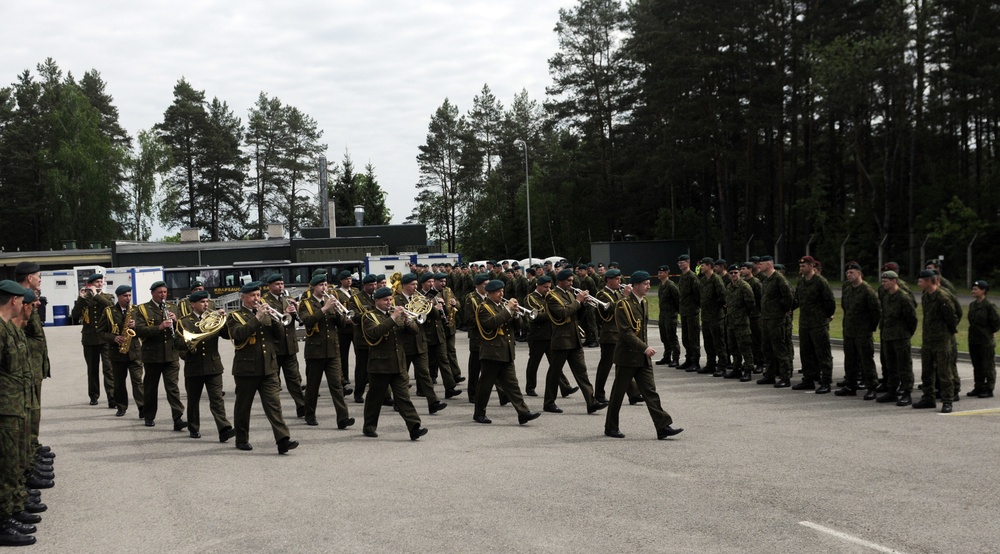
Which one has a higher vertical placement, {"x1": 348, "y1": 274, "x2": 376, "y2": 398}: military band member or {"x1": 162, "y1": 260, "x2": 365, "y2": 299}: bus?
{"x1": 162, "y1": 260, "x2": 365, "y2": 299}: bus

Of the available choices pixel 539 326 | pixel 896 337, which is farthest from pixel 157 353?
pixel 896 337

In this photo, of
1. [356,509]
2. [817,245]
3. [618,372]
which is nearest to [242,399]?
[356,509]

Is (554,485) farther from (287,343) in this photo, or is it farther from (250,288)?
(287,343)

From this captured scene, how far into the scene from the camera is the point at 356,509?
712cm

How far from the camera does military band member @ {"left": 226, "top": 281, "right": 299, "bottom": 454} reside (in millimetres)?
9555

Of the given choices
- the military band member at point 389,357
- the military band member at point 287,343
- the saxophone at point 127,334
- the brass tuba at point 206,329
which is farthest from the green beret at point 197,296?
the military band member at point 389,357

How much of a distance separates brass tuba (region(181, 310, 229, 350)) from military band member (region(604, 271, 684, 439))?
489 centimetres

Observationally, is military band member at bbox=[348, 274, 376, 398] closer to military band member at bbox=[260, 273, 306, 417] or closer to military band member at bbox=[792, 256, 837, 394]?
military band member at bbox=[260, 273, 306, 417]

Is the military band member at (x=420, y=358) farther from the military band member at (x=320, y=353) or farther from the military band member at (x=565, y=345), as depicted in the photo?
the military band member at (x=565, y=345)

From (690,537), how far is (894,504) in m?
1.94

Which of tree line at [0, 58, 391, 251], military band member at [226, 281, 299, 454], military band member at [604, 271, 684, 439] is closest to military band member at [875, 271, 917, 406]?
military band member at [604, 271, 684, 439]

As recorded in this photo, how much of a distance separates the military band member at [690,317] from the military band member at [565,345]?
15.2 feet

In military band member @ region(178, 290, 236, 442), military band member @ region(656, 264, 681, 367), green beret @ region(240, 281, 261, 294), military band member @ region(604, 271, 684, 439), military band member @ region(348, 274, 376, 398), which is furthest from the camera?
military band member @ region(656, 264, 681, 367)

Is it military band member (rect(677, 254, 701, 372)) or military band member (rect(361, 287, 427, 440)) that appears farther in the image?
military band member (rect(677, 254, 701, 372))
